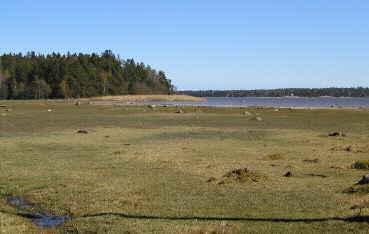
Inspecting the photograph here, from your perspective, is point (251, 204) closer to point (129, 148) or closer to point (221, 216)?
point (221, 216)

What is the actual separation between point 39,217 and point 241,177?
8860mm

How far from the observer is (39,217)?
17.2 metres

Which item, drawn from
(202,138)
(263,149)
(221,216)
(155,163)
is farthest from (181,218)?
(202,138)

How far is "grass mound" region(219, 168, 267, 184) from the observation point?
22.4 meters

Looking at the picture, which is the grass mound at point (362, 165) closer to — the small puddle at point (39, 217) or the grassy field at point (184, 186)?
the grassy field at point (184, 186)

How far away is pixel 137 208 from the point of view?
57.8 ft

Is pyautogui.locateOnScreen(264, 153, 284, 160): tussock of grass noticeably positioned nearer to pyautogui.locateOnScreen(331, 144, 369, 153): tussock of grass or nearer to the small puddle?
pyautogui.locateOnScreen(331, 144, 369, 153): tussock of grass

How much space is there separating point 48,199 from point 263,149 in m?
19.0

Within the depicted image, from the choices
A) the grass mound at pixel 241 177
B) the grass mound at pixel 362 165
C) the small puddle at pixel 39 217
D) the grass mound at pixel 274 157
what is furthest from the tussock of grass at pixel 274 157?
the small puddle at pixel 39 217

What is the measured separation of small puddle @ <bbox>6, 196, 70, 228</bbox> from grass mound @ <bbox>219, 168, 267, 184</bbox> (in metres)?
7.58

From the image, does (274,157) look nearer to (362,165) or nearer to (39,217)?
(362,165)

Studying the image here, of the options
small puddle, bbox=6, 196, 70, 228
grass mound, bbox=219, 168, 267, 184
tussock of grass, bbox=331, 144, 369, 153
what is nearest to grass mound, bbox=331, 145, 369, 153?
tussock of grass, bbox=331, 144, 369, 153

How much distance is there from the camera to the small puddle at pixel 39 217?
16344mm

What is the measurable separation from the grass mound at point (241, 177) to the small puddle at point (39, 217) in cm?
758
